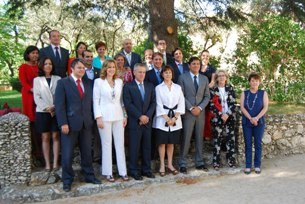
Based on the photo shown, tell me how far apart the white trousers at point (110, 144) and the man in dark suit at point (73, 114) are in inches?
8.5

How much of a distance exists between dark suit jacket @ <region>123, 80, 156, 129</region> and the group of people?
15 mm

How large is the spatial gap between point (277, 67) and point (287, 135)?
2.21 m

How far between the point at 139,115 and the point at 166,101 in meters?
0.50

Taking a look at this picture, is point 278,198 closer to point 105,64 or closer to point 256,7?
point 105,64

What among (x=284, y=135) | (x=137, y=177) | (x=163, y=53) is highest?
(x=163, y=53)

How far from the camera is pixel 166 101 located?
5418mm

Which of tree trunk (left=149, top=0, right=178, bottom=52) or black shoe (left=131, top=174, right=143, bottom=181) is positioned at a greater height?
tree trunk (left=149, top=0, right=178, bottom=52)

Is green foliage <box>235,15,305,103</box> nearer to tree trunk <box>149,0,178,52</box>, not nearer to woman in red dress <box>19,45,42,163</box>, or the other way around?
tree trunk <box>149,0,178,52</box>

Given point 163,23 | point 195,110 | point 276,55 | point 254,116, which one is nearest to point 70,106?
point 195,110

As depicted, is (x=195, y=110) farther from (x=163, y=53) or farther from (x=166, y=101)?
(x=163, y=53)

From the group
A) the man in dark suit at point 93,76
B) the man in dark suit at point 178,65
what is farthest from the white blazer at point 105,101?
the man in dark suit at point 178,65

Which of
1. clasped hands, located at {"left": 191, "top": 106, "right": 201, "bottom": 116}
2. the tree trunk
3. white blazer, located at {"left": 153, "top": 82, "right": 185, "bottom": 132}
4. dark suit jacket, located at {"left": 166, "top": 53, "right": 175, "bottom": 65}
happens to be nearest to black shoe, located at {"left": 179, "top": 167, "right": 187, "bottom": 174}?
white blazer, located at {"left": 153, "top": 82, "right": 185, "bottom": 132}

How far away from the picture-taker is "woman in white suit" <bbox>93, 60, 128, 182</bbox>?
5047 mm

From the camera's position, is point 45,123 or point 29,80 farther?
point 29,80
